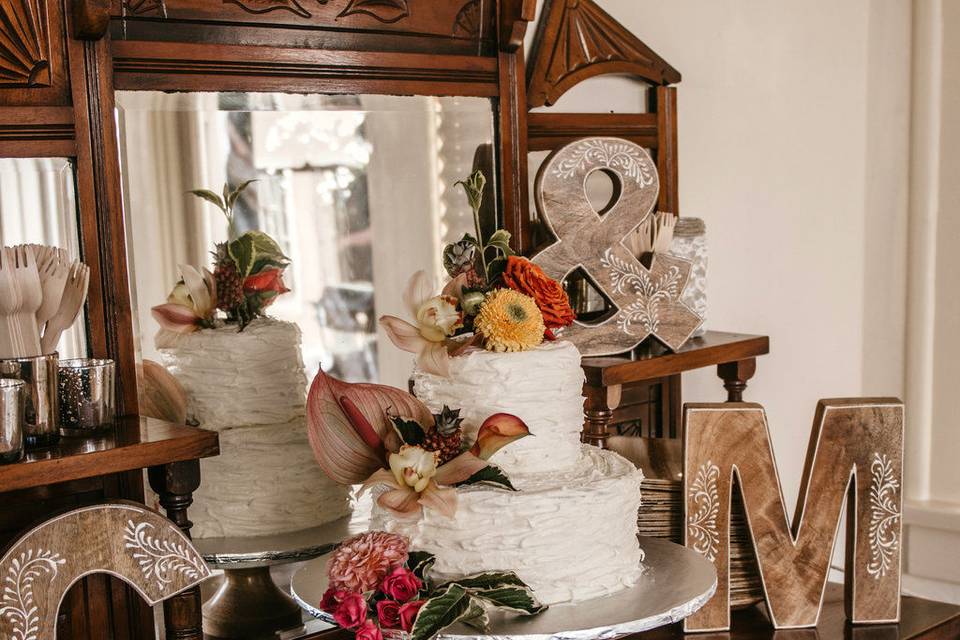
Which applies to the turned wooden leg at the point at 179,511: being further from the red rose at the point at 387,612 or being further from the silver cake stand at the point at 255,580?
the red rose at the point at 387,612

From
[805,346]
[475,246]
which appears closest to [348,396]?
[475,246]

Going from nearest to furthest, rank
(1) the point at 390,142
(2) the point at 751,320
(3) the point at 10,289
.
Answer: (3) the point at 10,289, (1) the point at 390,142, (2) the point at 751,320

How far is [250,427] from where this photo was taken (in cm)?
154

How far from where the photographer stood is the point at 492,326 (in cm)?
128

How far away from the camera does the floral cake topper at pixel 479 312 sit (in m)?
1.29

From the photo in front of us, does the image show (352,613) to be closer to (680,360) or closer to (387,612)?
(387,612)

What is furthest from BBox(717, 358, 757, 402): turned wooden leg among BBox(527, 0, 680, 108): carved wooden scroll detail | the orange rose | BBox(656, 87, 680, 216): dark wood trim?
the orange rose

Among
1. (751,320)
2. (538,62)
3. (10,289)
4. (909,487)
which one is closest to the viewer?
(10,289)

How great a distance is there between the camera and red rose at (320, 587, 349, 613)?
1.20m

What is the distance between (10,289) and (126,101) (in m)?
0.34

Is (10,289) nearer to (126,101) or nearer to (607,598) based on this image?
(126,101)

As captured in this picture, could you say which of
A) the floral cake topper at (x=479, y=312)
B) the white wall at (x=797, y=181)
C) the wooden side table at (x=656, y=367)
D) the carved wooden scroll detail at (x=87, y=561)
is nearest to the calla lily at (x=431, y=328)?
the floral cake topper at (x=479, y=312)

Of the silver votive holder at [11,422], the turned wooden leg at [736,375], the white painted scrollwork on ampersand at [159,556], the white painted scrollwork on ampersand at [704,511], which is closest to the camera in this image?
the silver votive holder at [11,422]

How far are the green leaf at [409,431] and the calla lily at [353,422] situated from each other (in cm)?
1
